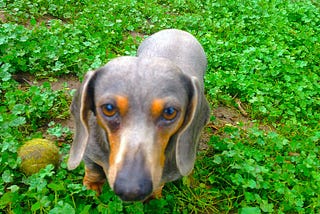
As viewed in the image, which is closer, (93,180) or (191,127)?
(191,127)

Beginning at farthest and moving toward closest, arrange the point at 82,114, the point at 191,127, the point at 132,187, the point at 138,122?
the point at 191,127 < the point at 82,114 < the point at 138,122 < the point at 132,187

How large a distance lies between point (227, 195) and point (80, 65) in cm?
223

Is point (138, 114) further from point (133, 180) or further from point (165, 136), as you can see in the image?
point (133, 180)

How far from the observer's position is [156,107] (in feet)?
8.25

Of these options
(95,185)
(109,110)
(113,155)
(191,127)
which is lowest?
(95,185)

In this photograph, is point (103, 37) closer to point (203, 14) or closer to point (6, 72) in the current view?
point (6, 72)

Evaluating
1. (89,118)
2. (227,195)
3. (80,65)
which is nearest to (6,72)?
(80,65)

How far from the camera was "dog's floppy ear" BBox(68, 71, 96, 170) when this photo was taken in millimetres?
2750

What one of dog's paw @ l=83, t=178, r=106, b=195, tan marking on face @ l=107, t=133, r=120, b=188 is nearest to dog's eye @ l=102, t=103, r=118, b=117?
tan marking on face @ l=107, t=133, r=120, b=188

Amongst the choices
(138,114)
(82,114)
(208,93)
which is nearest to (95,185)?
(82,114)

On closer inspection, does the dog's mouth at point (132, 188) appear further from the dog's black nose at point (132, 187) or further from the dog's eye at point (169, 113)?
the dog's eye at point (169, 113)

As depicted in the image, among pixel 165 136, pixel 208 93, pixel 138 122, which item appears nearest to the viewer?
pixel 138 122

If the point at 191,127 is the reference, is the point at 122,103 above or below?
above

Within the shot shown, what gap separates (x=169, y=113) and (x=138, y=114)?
20 cm
